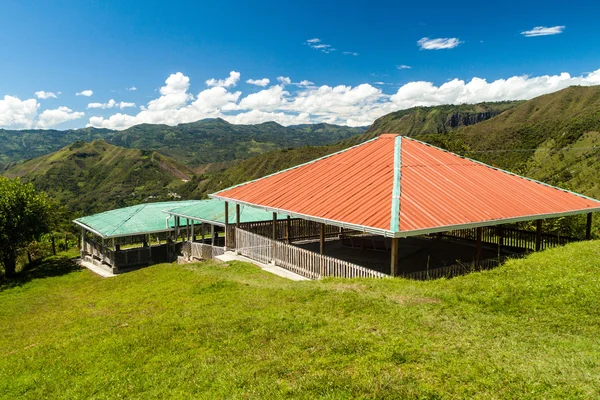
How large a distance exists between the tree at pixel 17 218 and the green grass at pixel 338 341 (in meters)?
13.4

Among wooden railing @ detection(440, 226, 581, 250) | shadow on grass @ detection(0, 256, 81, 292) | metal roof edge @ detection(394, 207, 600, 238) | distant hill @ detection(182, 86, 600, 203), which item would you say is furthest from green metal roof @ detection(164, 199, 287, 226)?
distant hill @ detection(182, 86, 600, 203)

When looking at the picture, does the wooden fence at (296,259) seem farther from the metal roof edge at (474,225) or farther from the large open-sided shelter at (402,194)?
the metal roof edge at (474,225)

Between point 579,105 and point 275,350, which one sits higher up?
point 579,105

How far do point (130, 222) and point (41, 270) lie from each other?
6396 millimetres

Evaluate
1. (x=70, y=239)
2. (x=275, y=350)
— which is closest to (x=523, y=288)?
(x=275, y=350)

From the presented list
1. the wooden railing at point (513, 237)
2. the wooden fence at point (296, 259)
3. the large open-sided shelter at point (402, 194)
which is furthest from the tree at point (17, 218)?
the wooden railing at point (513, 237)

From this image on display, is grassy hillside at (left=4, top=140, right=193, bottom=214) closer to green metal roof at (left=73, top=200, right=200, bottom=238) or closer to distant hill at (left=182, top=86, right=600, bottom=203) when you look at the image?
distant hill at (left=182, top=86, right=600, bottom=203)

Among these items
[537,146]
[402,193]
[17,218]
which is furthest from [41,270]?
[537,146]

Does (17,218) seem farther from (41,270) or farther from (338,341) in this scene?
(338,341)

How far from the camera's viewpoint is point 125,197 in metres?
150

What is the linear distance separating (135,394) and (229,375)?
52.9 inches

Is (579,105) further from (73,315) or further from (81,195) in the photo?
(81,195)

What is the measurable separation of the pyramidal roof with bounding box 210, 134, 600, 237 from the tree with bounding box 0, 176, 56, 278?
12.7m

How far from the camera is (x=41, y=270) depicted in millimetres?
24656
